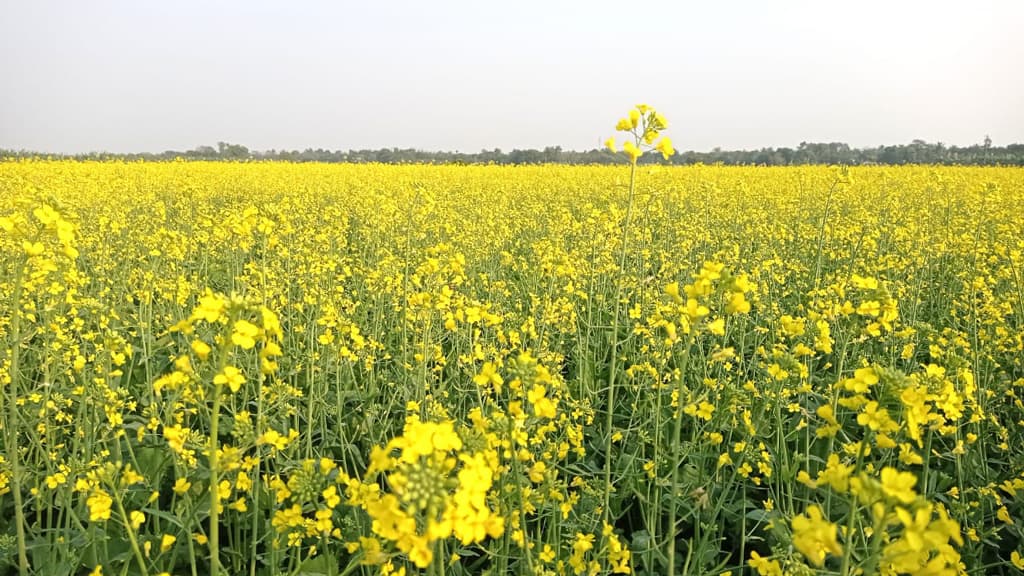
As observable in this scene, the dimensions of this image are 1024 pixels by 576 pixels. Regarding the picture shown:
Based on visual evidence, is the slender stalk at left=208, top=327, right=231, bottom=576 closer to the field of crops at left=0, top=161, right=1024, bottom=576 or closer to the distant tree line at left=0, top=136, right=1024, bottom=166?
the field of crops at left=0, top=161, right=1024, bottom=576

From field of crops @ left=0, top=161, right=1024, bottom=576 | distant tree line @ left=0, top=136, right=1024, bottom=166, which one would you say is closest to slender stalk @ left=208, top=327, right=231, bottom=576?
field of crops @ left=0, top=161, right=1024, bottom=576

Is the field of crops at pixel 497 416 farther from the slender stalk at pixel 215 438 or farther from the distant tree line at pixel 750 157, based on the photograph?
the distant tree line at pixel 750 157

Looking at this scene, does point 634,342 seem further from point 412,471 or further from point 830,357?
point 412,471

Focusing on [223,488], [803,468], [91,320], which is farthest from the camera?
[91,320]

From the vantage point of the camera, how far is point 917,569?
1.10 m

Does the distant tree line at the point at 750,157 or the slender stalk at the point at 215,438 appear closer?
the slender stalk at the point at 215,438

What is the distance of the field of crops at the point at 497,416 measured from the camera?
1532mm

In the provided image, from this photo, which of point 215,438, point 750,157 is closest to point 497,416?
point 215,438

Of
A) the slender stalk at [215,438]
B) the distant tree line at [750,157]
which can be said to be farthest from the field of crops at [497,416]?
the distant tree line at [750,157]

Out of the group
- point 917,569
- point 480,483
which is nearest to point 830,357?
point 917,569

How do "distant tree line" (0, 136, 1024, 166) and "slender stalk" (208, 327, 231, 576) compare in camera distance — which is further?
"distant tree line" (0, 136, 1024, 166)

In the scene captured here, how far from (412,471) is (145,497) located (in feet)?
7.84

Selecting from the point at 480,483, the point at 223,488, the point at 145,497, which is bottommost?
the point at 145,497

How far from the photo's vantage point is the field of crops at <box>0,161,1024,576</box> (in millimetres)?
1532
